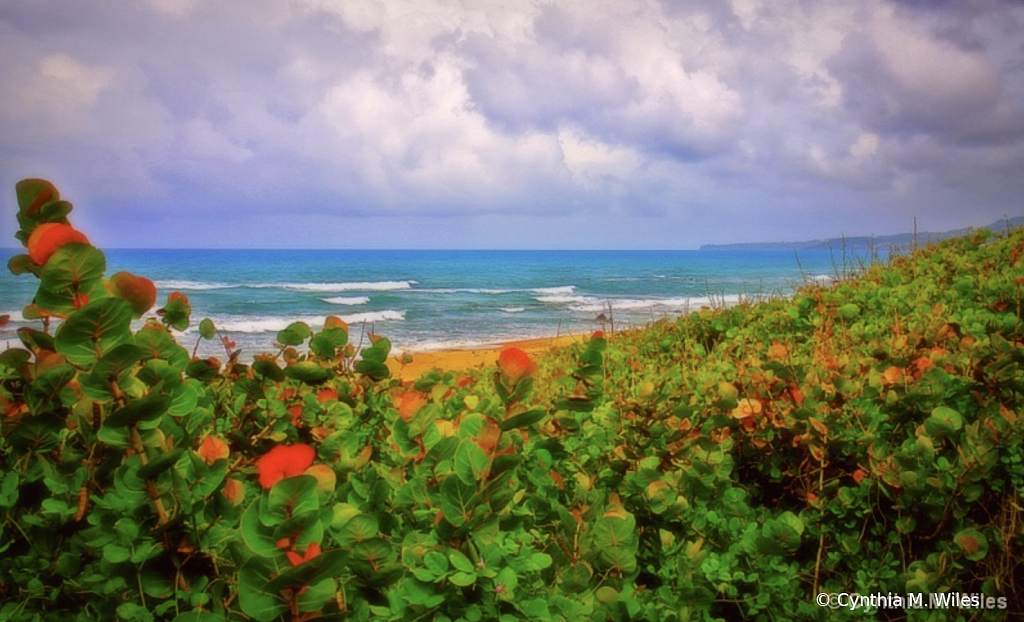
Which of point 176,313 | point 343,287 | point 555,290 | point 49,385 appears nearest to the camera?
point 49,385

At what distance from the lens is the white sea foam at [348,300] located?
34281 millimetres

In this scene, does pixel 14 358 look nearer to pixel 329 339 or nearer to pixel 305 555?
pixel 329 339

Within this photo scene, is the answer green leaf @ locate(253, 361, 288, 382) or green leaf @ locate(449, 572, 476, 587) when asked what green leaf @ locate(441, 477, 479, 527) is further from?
green leaf @ locate(253, 361, 288, 382)

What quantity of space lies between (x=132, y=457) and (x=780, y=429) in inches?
83.3

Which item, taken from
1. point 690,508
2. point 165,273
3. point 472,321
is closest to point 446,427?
point 690,508

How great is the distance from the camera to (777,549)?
2002mm

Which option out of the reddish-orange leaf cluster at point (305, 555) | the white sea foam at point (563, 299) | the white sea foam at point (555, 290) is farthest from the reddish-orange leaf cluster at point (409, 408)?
the white sea foam at point (555, 290)

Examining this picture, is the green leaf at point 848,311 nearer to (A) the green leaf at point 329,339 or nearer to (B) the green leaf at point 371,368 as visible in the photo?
(B) the green leaf at point 371,368

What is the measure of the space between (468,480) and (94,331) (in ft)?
1.86

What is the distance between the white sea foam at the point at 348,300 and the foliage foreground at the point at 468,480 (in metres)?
32.0

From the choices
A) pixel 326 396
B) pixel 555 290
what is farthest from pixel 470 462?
pixel 555 290

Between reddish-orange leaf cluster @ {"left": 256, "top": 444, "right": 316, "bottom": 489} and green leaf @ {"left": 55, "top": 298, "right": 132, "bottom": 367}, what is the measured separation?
27 centimetres

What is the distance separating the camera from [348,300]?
3516 cm

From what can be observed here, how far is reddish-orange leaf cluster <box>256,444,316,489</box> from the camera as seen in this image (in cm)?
89
